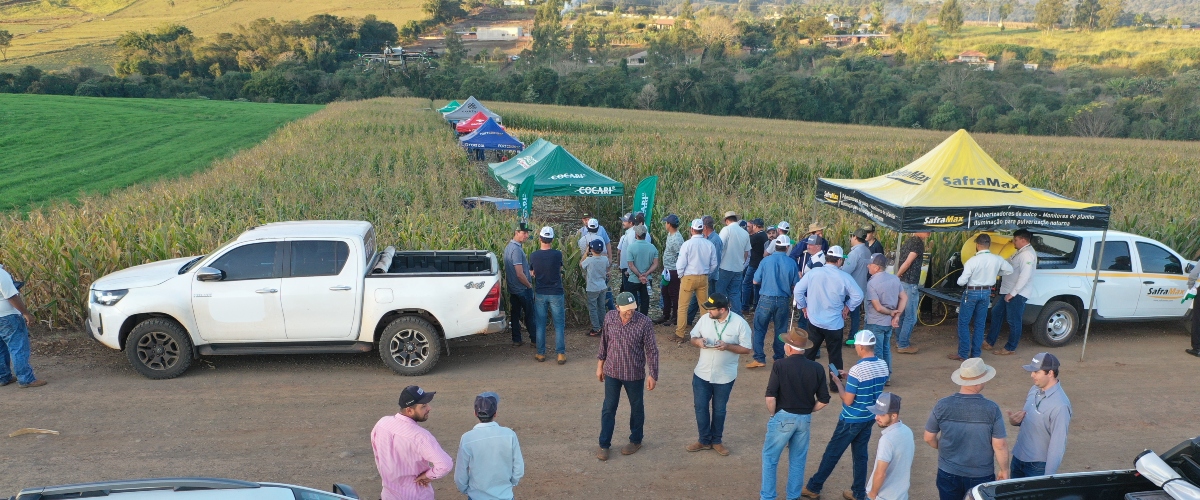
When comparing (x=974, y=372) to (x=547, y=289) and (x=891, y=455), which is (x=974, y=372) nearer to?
(x=891, y=455)

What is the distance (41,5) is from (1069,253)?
612 ft

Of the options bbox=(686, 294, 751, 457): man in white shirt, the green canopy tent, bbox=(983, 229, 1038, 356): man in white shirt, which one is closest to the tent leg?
bbox=(983, 229, 1038, 356): man in white shirt

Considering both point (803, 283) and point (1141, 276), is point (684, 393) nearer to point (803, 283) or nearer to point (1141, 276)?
point (803, 283)

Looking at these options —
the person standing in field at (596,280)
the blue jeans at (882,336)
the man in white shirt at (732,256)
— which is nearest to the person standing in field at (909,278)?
the blue jeans at (882,336)

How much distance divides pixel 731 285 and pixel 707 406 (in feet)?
13.7

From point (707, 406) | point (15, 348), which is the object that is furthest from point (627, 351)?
point (15, 348)

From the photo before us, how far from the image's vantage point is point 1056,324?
36.1 feet

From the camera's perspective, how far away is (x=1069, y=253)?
433 inches

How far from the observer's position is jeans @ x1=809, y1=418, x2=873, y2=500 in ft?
20.7

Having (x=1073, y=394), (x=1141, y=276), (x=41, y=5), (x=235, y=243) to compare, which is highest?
(x=41, y=5)

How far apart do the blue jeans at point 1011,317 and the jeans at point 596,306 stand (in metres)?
5.52

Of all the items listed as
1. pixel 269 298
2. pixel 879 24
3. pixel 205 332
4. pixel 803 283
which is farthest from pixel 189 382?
pixel 879 24

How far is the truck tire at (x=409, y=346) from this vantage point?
30.1ft

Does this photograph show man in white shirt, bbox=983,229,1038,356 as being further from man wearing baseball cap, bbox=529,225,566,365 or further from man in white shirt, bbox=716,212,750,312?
man wearing baseball cap, bbox=529,225,566,365
